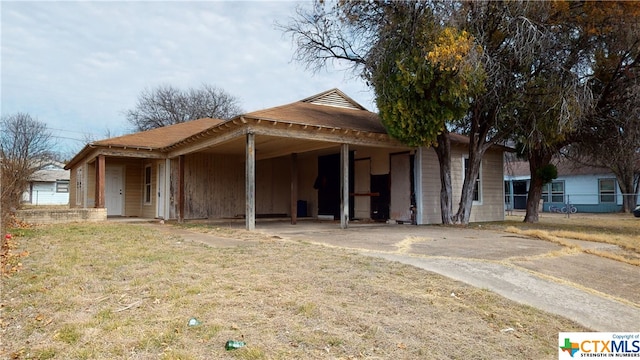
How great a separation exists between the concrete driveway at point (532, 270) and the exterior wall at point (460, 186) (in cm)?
453

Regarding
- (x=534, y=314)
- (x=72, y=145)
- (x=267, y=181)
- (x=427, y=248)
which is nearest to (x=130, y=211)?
(x=267, y=181)

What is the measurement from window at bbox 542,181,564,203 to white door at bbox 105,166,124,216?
2757cm

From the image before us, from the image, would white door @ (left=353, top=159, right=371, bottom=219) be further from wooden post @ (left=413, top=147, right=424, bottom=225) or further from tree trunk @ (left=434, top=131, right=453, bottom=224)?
tree trunk @ (left=434, top=131, right=453, bottom=224)

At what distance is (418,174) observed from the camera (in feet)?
46.1

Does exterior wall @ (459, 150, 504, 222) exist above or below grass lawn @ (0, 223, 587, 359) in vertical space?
above

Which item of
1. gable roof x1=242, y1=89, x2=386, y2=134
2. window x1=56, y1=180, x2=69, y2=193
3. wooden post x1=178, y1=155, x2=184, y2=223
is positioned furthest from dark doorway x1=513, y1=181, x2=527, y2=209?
window x1=56, y1=180, x2=69, y2=193

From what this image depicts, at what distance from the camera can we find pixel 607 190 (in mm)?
28016

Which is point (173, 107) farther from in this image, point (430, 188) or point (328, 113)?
point (430, 188)

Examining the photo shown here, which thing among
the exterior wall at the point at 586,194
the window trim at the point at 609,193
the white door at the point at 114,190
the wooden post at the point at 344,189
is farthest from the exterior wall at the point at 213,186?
the window trim at the point at 609,193

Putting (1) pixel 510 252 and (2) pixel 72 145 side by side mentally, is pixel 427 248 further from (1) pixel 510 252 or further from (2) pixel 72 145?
(2) pixel 72 145

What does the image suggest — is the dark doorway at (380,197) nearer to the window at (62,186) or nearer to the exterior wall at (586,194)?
the exterior wall at (586,194)

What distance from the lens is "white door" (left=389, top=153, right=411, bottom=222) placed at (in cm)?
1429

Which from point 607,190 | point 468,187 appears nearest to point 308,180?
point 468,187

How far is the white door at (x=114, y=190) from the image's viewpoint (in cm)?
1742
